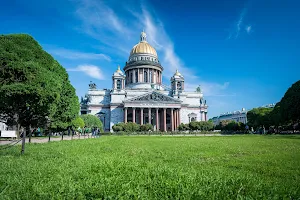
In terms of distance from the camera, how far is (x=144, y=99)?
63.8 m

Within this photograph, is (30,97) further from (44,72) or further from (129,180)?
(129,180)

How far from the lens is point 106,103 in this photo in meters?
72.3

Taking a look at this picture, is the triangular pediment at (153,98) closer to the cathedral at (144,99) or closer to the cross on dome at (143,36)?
the cathedral at (144,99)

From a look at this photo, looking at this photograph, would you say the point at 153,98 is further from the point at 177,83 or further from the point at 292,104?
the point at 292,104

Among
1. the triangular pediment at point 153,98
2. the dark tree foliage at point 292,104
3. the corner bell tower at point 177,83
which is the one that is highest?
the corner bell tower at point 177,83

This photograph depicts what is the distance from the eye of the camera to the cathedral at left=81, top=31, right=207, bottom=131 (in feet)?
211

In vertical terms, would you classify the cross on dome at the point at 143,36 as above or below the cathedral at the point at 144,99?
above

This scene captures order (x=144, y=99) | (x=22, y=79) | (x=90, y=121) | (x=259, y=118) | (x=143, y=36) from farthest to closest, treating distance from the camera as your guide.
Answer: (x=143, y=36) < (x=144, y=99) < (x=90, y=121) < (x=259, y=118) < (x=22, y=79)

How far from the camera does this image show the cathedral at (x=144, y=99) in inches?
2534

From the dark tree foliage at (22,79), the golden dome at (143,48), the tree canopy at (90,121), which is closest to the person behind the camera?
the dark tree foliage at (22,79)

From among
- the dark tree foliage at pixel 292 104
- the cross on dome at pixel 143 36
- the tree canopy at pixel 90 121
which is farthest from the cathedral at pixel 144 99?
the dark tree foliage at pixel 292 104

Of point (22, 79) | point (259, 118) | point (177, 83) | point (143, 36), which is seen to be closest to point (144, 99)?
point (177, 83)

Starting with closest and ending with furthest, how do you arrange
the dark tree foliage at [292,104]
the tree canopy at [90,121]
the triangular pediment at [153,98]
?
the dark tree foliage at [292,104] < the tree canopy at [90,121] < the triangular pediment at [153,98]

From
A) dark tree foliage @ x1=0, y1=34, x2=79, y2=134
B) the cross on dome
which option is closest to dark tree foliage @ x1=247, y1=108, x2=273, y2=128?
the cross on dome
